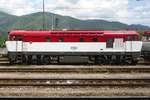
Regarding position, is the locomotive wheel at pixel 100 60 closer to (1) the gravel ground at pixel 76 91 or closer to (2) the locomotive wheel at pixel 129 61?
(2) the locomotive wheel at pixel 129 61

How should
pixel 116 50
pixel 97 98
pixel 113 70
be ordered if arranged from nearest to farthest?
pixel 97 98
pixel 113 70
pixel 116 50

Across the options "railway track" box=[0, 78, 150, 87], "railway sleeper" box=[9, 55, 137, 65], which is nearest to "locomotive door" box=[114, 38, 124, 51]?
"railway sleeper" box=[9, 55, 137, 65]

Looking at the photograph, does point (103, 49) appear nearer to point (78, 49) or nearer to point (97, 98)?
point (78, 49)

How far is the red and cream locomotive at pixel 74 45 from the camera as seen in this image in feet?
96.3

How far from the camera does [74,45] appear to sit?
29516 mm

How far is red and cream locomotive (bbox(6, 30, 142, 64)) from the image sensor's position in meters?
29.3

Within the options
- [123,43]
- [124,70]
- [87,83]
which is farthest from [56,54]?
[87,83]

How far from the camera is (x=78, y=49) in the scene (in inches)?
1163

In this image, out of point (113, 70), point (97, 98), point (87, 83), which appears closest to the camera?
point (97, 98)

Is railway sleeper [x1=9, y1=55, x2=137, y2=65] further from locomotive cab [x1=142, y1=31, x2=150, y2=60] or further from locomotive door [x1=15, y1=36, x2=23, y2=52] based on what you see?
locomotive cab [x1=142, y1=31, x2=150, y2=60]

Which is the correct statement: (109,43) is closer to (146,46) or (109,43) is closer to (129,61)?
(129,61)

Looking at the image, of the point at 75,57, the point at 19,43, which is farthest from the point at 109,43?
the point at 19,43

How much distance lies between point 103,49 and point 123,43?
1865mm

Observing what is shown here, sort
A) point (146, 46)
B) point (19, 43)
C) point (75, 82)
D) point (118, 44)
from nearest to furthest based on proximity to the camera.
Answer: point (75, 82), point (118, 44), point (19, 43), point (146, 46)
